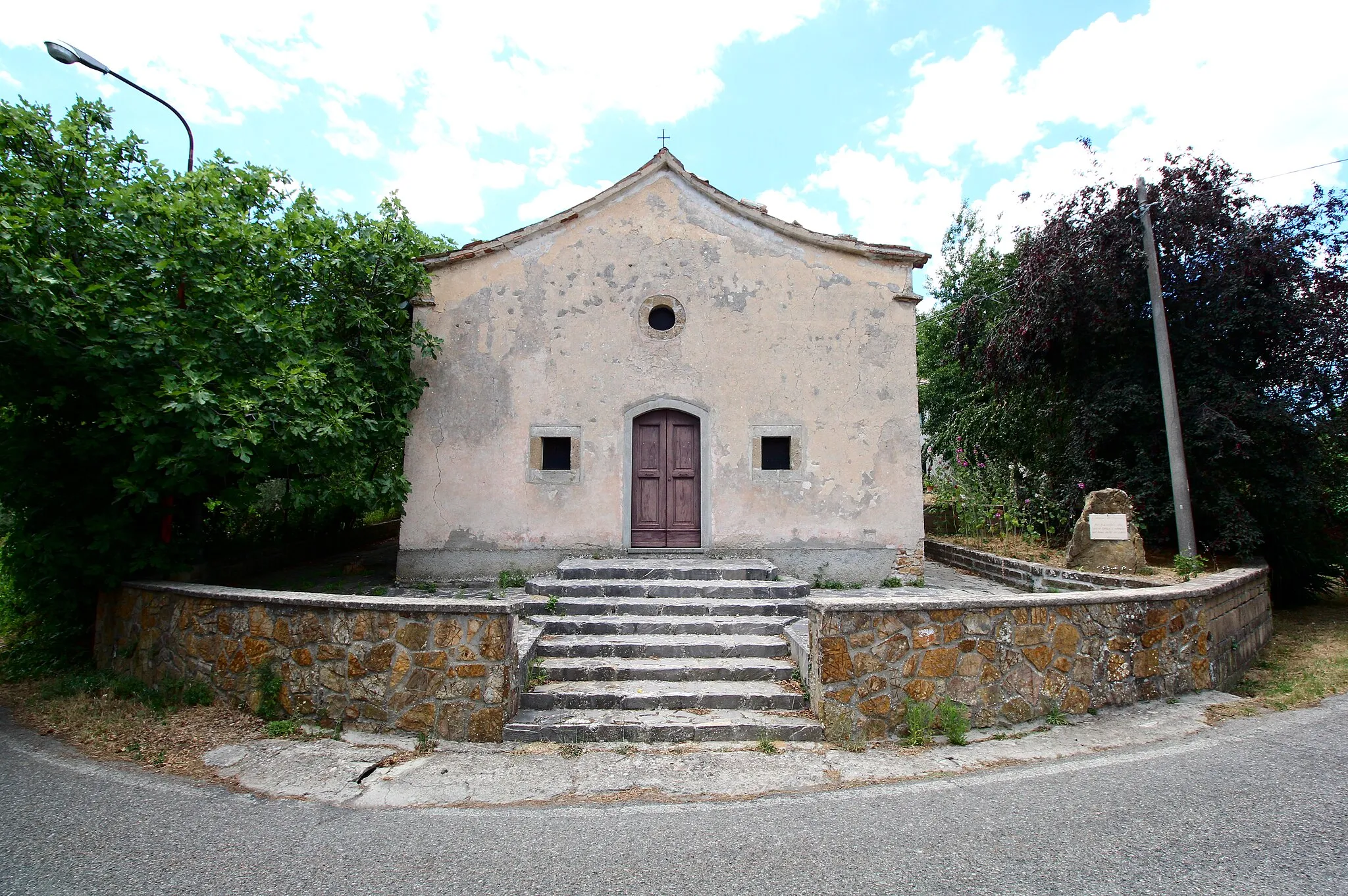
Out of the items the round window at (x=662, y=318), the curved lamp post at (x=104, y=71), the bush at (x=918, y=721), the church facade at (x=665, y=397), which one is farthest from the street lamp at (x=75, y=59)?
the bush at (x=918, y=721)

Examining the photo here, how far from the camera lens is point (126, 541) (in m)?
6.18

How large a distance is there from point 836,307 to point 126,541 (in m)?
8.61

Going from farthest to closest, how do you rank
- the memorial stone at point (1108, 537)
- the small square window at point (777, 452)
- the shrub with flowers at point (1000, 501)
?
the shrub with flowers at point (1000, 501), the small square window at point (777, 452), the memorial stone at point (1108, 537)

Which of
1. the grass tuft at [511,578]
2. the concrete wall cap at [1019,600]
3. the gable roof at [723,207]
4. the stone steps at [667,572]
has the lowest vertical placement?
the grass tuft at [511,578]

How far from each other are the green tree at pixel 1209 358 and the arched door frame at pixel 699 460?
612 cm

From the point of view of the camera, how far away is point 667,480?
9352 millimetres

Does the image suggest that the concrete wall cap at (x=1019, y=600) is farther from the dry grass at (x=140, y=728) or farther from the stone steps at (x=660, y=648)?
the dry grass at (x=140, y=728)

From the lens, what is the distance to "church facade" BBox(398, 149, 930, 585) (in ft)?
30.1

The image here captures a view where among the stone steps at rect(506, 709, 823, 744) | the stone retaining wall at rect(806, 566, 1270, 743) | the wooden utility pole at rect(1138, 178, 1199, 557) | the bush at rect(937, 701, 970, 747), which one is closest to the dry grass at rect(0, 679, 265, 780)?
the stone steps at rect(506, 709, 823, 744)

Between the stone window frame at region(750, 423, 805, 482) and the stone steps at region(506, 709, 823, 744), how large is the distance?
178 inches

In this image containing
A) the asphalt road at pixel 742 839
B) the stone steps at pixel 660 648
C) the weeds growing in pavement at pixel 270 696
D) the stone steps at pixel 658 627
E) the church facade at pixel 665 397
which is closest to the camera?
the asphalt road at pixel 742 839

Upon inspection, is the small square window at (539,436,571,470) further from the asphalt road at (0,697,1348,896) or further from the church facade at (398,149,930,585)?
the asphalt road at (0,697,1348,896)

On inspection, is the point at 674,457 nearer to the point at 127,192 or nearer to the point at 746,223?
the point at 746,223

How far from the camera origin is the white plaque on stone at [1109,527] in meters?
8.42
